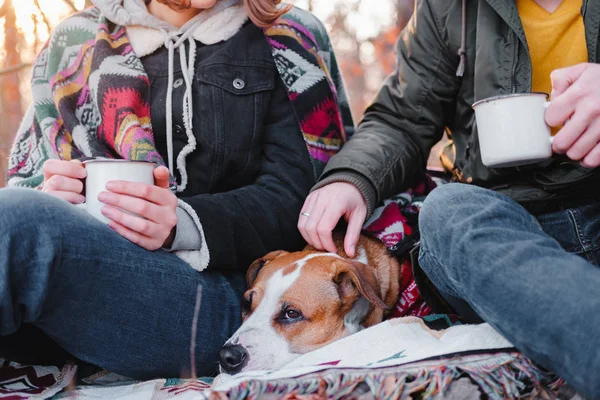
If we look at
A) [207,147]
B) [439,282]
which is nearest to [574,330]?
[439,282]

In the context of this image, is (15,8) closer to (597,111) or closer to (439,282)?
(439,282)

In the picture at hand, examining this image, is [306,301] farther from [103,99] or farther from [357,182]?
[103,99]

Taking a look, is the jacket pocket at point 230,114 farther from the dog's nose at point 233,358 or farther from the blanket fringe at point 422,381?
the blanket fringe at point 422,381

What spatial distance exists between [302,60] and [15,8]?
2.22m

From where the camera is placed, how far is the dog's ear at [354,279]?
2387 millimetres

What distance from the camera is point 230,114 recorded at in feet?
8.46

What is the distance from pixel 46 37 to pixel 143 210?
171cm

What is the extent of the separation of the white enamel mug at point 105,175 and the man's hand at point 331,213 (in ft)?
2.19

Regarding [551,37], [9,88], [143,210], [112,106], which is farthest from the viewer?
[9,88]

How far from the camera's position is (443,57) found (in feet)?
8.43

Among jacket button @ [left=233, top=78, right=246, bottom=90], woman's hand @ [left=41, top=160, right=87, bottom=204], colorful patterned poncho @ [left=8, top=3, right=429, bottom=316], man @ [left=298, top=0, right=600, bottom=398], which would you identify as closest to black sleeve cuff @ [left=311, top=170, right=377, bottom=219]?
man @ [left=298, top=0, right=600, bottom=398]

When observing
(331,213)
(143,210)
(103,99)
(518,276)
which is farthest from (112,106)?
(518,276)

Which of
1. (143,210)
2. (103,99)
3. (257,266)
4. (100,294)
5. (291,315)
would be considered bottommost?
(291,315)

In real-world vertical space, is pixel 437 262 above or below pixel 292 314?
above
